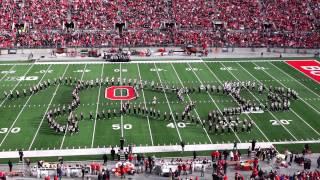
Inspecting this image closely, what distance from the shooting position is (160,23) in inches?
1793

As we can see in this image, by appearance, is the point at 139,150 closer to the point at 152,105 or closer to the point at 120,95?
the point at 152,105

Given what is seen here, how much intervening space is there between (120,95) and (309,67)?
15.7 metres

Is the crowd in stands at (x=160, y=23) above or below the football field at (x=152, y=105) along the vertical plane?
above

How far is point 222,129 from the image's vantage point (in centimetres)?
2262

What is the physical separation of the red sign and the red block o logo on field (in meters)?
12.9

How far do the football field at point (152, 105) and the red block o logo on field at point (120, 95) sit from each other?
0.43m

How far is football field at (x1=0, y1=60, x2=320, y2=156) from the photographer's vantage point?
21656 millimetres

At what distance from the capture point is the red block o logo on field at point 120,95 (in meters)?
27.4

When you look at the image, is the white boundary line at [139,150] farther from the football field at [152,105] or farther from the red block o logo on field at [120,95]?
the red block o logo on field at [120,95]

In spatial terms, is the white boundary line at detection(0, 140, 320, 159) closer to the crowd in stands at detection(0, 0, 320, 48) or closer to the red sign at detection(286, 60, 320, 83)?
the red sign at detection(286, 60, 320, 83)

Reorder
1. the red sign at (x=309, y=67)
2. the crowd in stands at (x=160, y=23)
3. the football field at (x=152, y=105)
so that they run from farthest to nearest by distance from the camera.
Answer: the crowd in stands at (x=160, y=23) < the red sign at (x=309, y=67) < the football field at (x=152, y=105)

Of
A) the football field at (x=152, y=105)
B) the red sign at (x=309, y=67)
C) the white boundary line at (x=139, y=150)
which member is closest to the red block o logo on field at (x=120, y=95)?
the football field at (x=152, y=105)

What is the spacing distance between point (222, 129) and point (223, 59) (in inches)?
631

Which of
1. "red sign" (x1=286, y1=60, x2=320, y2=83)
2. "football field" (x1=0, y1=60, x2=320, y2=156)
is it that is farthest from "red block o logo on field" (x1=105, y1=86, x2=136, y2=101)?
"red sign" (x1=286, y1=60, x2=320, y2=83)
